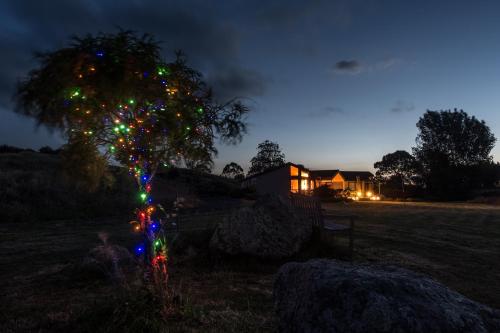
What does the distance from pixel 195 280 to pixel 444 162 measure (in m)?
69.5

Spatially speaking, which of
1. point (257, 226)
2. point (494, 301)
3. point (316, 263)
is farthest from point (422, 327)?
point (257, 226)

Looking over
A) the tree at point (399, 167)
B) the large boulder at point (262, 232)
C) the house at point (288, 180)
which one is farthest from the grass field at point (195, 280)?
the tree at point (399, 167)

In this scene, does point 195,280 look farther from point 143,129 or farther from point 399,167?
point 399,167

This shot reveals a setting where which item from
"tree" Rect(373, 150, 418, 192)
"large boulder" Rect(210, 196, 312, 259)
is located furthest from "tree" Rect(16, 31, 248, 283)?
"tree" Rect(373, 150, 418, 192)

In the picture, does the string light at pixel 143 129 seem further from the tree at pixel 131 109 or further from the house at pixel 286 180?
the house at pixel 286 180

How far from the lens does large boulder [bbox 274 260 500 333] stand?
2.83 meters

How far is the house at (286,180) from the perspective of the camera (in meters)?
49.1

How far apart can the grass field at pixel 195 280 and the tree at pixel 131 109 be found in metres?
1.07

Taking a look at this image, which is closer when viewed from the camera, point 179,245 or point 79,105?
point 79,105

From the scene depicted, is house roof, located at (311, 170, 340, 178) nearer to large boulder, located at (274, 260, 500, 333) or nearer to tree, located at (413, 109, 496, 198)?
tree, located at (413, 109, 496, 198)

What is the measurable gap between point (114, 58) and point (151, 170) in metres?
1.93

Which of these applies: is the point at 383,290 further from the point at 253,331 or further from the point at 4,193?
the point at 4,193

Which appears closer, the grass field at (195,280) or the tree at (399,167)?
the grass field at (195,280)

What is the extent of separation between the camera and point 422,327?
2762 millimetres
